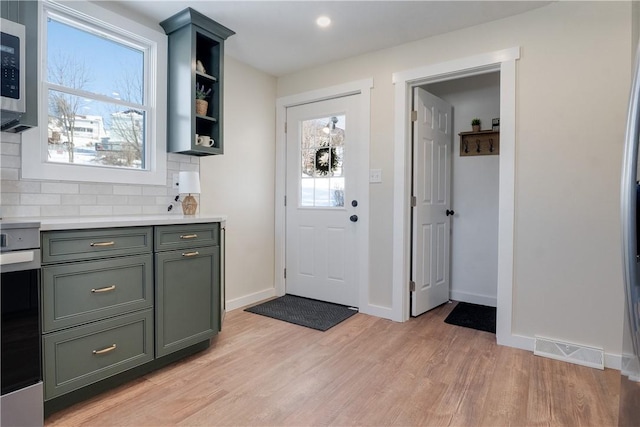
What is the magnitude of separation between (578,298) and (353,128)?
2206 mm

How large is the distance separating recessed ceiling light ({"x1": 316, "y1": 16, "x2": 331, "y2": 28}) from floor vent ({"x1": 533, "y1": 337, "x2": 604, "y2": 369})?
8.96 ft

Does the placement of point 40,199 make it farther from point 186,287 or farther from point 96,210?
point 186,287

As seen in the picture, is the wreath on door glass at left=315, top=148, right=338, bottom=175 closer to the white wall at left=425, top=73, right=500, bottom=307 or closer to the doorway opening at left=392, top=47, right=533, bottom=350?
the doorway opening at left=392, top=47, right=533, bottom=350

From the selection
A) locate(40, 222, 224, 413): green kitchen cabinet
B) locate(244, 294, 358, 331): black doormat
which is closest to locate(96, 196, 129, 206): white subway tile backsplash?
locate(40, 222, 224, 413): green kitchen cabinet

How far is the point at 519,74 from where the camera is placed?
8.20ft

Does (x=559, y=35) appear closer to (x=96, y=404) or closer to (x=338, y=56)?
(x=338, y=56)

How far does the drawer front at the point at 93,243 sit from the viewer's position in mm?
1642

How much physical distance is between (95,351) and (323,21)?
2.60m

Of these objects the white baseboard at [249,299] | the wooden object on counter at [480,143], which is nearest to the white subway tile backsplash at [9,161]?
the white baseboard at [249,299]

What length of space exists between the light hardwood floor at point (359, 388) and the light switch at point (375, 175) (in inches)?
53.2

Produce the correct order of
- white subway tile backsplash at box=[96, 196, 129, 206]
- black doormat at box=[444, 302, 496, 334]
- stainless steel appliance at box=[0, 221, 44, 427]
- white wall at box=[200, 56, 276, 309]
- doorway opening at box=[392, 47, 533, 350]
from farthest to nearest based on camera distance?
white wall at box=[200, 56, 276, 309]
black doormat at box=[444, 302, 496, 334]
doorway opening at box=[392, 47, 533, 350]
white subway tile backsplash at box=[96, 196, 129, 206]
stainless steel appliance at box=[0, 221, 44, 427]

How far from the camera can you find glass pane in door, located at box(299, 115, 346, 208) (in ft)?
11.4

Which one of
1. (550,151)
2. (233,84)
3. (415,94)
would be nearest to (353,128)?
(415,94)

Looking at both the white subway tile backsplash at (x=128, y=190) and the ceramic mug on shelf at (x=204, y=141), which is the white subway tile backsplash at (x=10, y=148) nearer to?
the white subway tile backsplash at (x=128, y=190)
